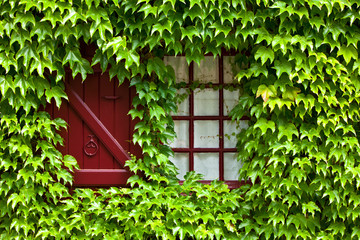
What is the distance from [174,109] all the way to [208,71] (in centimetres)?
62

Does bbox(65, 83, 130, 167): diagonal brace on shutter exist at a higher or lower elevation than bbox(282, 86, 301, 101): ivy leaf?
lower

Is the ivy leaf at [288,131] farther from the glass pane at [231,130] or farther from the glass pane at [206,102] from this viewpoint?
the glass pane at [206,102]

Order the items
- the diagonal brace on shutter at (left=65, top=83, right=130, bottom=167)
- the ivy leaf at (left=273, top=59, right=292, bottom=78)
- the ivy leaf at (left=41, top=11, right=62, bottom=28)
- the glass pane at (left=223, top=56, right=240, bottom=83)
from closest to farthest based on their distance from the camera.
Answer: the ivy leaf at (left=41, top=11, right=62, bottom=28) < the ivy leaf at (left=273, top=59, right=292, bottom=78) < the diagonal brace on shutter at (left=65, top=83, right=130, bottom=167) < the glass pane at (left=223, top=56, right=240, bottom=83)

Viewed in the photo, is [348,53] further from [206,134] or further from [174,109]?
[174,109]

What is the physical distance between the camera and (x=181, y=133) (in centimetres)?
479

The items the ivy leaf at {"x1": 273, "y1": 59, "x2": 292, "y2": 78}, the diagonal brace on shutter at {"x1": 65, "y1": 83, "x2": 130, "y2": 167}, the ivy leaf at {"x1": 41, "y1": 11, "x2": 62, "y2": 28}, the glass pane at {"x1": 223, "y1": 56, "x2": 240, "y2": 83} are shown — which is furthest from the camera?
the glass pane at {"x1": 223, "y1": 56, "x2": 240, "y2": 83}

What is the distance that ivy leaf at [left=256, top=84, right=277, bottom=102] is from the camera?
427 centimetres

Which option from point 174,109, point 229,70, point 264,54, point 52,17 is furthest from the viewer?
point 229,70

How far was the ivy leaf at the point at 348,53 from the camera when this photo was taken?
4.27 metres

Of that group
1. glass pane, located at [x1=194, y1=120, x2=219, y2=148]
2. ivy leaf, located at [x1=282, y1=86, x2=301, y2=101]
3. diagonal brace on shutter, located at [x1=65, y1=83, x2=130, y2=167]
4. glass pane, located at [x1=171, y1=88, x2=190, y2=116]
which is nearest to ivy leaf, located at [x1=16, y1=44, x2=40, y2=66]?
diagonal brace on shutter, located at [x1=65, y1=83, x2=130, y2=167]

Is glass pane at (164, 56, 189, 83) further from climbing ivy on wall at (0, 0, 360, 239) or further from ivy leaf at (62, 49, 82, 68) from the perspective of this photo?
ivy leaf at (62, 49, 82, 68)

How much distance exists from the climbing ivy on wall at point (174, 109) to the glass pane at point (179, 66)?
0.31m

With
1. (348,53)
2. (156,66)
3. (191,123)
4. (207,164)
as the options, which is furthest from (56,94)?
(348,53)

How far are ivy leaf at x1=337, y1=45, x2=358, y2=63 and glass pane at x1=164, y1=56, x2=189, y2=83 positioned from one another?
1.52 metres
